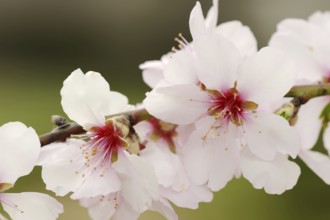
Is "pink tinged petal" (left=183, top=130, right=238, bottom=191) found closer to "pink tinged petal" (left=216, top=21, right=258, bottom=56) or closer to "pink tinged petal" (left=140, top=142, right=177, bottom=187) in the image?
"pink tinged petal" (left=140, top=142, right=177, bottom=187)

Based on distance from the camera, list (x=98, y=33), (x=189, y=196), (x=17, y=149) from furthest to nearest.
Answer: (x=98, y=33)
(x=189, y=196)
(x=17, y=149)

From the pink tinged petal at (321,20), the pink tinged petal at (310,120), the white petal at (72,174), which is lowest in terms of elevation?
the pink tinged petal at (310,120)

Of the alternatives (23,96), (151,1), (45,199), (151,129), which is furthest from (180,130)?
(151,1)

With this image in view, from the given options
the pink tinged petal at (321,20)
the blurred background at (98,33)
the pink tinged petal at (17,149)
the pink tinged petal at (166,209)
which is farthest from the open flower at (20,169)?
the blurred background at (98,33)

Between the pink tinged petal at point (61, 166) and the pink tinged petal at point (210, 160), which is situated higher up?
the pink tinged petal at point (61, 166)

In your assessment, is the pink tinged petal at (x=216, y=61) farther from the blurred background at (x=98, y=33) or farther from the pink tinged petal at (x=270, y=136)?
the blurred background at (x=98, y=33)

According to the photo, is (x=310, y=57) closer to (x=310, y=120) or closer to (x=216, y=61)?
(x=310, y=120)

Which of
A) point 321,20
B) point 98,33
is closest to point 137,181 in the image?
point 321,20
